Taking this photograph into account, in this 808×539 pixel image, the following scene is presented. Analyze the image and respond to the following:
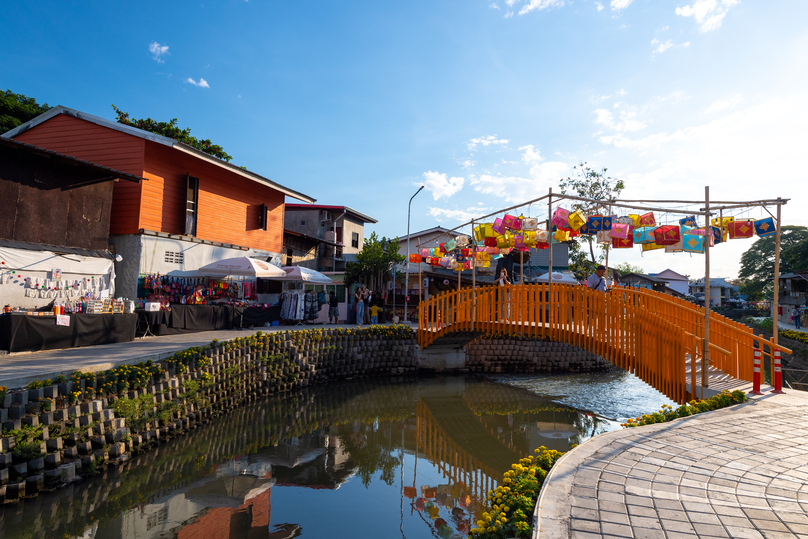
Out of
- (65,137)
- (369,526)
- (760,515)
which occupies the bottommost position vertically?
(369,526)

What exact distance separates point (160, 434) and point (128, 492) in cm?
198

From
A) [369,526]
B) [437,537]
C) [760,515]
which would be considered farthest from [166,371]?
[760,515]

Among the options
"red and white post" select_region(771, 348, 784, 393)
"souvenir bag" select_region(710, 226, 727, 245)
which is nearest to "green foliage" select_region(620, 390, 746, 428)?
"red and white post" select_region(771, 348, 784, 393)

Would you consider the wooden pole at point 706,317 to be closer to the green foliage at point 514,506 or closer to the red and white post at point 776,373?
the red and white post at point 776,373

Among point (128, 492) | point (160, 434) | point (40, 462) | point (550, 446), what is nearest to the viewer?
point (40, 462)

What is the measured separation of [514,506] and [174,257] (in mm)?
14440

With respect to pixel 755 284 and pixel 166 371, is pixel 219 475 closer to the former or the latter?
pixel 166 371

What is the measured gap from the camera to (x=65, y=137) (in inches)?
612

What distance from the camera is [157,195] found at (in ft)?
48.7

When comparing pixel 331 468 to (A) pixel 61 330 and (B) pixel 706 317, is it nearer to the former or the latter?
(A) pixel 61 330

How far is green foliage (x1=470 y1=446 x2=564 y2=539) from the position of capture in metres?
3.58

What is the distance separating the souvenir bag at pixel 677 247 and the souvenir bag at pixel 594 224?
1402mm

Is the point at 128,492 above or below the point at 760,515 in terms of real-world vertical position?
below

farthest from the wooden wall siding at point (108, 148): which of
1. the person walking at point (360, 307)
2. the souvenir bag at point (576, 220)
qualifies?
the souvenir bag at point (576, 220)
